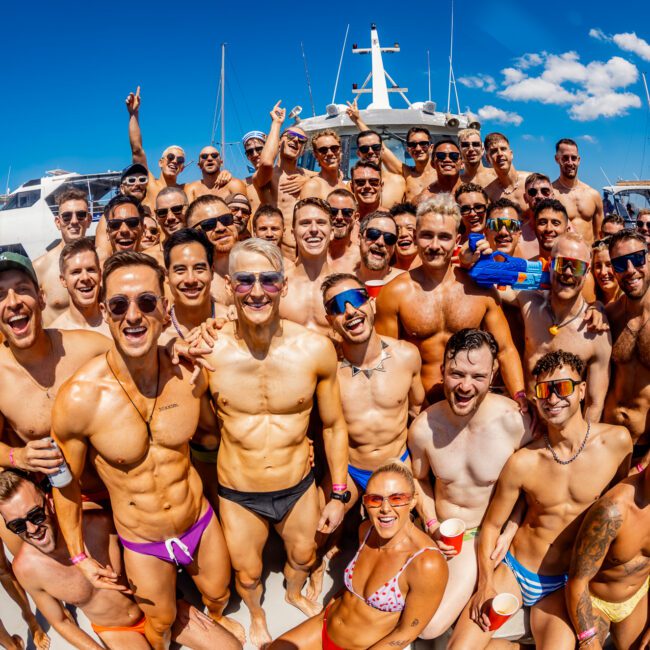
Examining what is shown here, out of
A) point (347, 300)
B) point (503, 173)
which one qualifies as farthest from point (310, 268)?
point (503, 173)

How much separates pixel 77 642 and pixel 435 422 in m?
2.60

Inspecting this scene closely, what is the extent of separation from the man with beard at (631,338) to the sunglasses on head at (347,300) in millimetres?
1784

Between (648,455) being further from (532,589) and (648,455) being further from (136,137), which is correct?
(136,137)

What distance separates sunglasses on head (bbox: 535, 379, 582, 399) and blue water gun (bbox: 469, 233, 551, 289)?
0.87 metres

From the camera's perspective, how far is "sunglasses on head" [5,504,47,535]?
2617 millimetres

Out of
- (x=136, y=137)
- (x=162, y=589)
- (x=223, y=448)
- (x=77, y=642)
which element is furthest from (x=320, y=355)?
(x=136, y=137)

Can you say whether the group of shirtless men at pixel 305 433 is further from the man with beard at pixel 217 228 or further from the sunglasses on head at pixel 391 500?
the man with beard at pixel 217 228

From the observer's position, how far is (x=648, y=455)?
3.32 metres

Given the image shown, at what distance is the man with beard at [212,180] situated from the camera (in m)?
6.76

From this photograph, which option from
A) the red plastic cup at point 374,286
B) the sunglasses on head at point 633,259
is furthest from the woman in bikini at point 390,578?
the sunglasses on head at point 633,259

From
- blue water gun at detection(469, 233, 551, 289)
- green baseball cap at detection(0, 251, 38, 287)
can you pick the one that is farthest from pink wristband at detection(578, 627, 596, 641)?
green baseball cap at detection(0, 251, 38, 287)

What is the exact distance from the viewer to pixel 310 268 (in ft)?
13.9

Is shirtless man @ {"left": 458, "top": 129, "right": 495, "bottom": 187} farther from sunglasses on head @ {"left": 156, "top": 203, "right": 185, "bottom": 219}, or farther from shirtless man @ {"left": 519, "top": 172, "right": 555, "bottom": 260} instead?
sunglasses on head @ {"left": 156, "top": 203, "right": 185, "bottom": 219}

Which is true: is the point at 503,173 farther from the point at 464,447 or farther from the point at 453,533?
the point at 453,533
